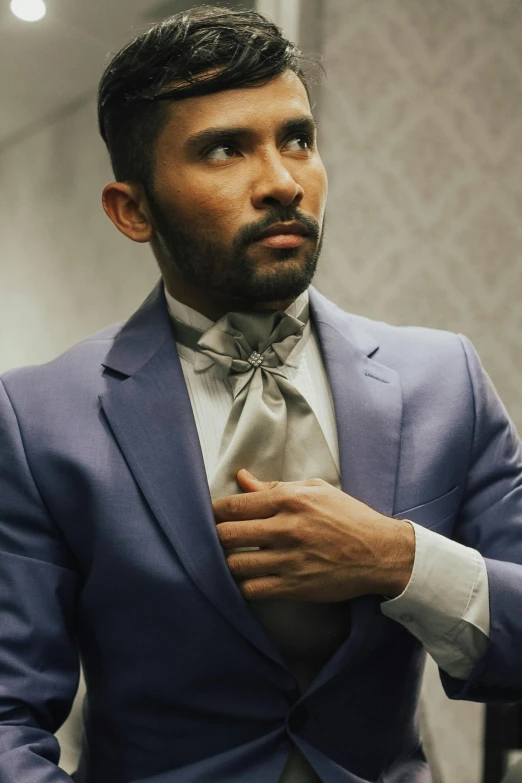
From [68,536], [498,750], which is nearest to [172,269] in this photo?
[68,536]

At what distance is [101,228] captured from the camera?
5.81 feet

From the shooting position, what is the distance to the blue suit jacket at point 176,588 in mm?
1169

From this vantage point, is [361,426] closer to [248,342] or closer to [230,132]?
[248,342]

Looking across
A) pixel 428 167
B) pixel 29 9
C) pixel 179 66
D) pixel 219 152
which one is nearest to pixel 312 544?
pixel 219 152

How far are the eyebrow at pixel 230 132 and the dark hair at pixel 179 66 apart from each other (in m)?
0.06

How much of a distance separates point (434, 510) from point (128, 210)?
64 centimetres

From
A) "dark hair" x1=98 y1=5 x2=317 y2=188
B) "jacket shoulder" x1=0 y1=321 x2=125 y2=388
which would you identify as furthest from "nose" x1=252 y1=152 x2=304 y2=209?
"jacket shoulder" x1=0 y1=321 x2=125 y2=388

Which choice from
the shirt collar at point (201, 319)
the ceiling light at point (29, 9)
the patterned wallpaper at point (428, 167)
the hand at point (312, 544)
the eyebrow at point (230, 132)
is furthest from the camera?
the patterned wallpaper at point (428, 167)

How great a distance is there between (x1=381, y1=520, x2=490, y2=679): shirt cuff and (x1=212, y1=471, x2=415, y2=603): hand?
0.02 meters

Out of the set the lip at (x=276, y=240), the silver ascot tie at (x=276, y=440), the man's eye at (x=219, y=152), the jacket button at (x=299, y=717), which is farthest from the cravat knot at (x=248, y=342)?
the jacket button at (x=299, y=717)

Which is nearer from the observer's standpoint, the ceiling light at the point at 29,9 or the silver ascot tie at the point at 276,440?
the silver ascot tie at the point at 276,440

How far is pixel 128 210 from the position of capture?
4.60 feet

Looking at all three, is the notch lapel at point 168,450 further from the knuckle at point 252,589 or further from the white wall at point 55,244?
the white wall at point 55,244

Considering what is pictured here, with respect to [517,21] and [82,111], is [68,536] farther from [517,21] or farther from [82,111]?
[517,21]
